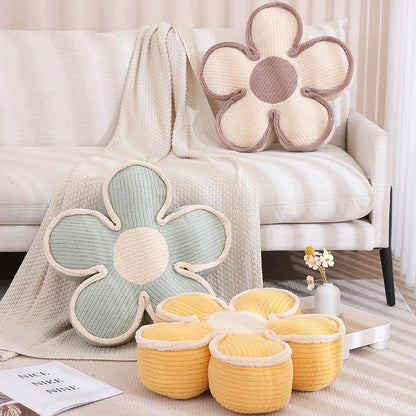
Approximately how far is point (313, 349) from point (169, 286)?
1.54 ft

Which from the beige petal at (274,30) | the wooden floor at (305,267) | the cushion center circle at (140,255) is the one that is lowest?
the wooden floor at (305,267)

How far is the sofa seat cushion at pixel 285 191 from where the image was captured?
2080 millimetres

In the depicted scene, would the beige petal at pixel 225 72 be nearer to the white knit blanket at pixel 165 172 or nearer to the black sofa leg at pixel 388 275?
the white knit blanket at pixel 165 172

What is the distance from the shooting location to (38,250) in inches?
80.3

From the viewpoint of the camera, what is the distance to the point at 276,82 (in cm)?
240

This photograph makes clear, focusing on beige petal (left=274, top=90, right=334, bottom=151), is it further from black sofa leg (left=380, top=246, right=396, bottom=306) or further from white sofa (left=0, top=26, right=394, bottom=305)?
black sofa leg (left=380, top=246, right=396, bottom=306)

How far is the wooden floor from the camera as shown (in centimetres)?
253

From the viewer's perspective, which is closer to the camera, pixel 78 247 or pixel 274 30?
pixel 78 247

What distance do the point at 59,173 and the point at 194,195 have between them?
40 cm

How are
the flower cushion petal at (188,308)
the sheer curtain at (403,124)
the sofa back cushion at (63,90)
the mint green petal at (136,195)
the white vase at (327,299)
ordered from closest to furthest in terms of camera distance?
the flower cushion petal at (188,308), the white vase at (327,299), the mint green petal at (136,195), the sheer curtain at (403,124), the sofa back cushion at (63,90)

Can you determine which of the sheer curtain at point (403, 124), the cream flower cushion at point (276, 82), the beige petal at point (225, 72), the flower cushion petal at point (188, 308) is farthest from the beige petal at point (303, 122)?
the flower cushion petal at point (188, 308)

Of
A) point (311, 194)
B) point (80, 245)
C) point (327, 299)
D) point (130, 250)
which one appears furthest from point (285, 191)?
point (80, 245)

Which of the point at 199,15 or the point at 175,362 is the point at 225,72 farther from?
the point at 175,362

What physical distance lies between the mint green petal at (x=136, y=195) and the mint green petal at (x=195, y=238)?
0.20 ft
